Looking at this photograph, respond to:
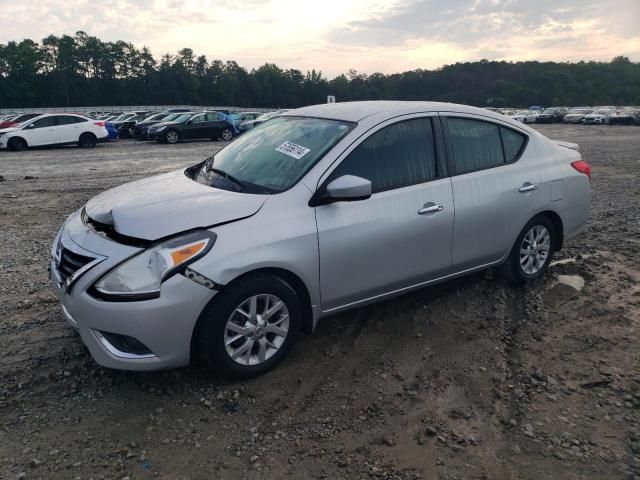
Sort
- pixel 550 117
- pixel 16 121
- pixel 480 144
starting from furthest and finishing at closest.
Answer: pixel 550 117 → pixel 16 121 → pixel 480 144

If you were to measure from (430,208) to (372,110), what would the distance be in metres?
0.89

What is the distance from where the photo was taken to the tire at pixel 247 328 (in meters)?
3.03

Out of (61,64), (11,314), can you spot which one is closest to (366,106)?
(11,314)

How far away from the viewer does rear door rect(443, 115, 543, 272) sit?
13.5ft

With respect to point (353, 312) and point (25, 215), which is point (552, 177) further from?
point (25, 215)

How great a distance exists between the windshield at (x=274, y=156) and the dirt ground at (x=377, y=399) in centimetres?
127

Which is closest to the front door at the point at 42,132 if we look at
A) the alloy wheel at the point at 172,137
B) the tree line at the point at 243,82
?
the alloy wheel at the point at 172,137

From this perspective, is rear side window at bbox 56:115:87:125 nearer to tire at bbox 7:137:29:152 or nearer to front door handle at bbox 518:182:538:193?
tire at bbox 7:137:29:152

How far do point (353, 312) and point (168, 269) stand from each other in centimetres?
190

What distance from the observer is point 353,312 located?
4.34m

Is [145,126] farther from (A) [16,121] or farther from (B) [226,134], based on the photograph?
(A) [16,121]

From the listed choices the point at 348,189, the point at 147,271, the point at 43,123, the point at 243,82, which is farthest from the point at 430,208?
the point at 243,82

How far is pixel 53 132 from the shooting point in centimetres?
2030

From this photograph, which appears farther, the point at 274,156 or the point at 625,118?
the point at 625,118
